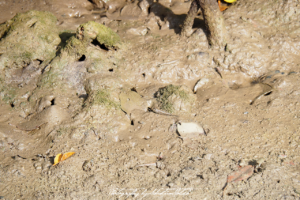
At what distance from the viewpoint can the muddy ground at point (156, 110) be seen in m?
2.98

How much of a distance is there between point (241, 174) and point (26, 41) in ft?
13.2

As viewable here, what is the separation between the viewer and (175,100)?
389 centimetres

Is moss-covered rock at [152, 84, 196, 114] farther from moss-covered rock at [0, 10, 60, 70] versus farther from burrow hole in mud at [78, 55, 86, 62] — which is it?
moss-covered rock at [0, 10, 60, 70]

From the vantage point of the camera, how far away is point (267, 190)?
2.77m

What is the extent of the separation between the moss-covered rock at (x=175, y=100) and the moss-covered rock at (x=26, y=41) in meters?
2.08

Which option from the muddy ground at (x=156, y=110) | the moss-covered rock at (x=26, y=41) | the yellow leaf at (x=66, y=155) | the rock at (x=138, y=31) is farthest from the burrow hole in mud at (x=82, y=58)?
the yellow leaf at (x=66, y=155)

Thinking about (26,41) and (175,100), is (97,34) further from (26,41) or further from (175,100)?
(175,100)

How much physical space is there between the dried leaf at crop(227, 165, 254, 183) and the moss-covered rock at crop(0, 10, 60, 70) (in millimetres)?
3455

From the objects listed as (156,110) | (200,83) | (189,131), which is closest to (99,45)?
(156,110)

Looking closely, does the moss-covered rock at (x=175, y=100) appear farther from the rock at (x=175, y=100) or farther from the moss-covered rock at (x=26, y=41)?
the moss-covered rock at (x=26, y=41)

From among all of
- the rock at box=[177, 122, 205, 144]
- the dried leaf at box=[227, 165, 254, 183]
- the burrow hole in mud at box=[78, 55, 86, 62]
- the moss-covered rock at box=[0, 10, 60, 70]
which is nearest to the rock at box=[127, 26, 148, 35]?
the burrow hole in mud at box=[78, 55, 86, 62]

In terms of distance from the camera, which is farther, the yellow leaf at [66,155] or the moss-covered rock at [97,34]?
the moss-covered rock at [97,34]

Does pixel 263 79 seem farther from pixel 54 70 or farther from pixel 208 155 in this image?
pixel 54 70

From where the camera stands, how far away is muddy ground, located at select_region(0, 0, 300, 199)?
298cm
